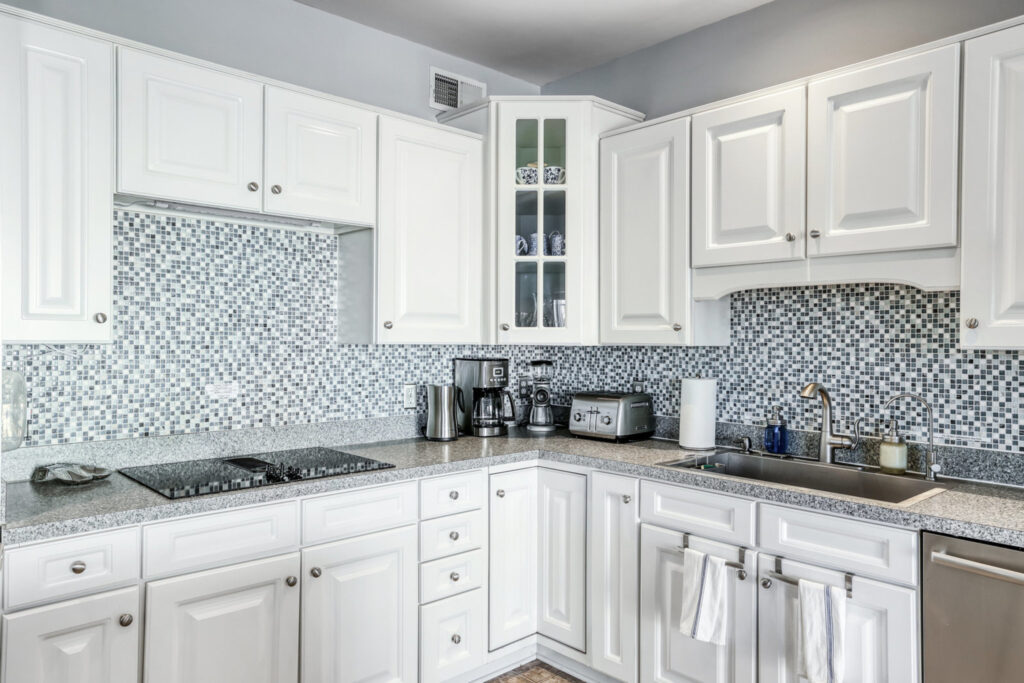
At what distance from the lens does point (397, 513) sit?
2.30m

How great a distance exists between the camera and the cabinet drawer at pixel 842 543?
178 centimetres

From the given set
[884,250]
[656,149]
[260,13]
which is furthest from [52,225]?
[884,250]

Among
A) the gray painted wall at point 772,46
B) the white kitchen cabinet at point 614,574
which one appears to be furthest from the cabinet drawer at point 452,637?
the gray painted wall at point 772,46

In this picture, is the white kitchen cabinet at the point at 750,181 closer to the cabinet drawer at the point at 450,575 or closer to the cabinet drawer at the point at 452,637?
the cabinet drawer at the point at 450,575

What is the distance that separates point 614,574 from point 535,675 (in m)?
0.57

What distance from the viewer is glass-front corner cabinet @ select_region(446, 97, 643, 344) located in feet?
9.46

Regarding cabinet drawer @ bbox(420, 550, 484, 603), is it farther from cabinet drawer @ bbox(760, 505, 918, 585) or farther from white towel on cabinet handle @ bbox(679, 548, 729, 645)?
cabinet drawer @ bbox(760, 505, 918, 585)

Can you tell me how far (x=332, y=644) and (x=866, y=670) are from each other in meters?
1.58

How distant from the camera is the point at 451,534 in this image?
8.05 feet

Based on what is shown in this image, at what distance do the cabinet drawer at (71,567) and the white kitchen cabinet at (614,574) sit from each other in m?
1.53

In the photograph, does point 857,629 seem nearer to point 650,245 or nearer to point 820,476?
point 820,476

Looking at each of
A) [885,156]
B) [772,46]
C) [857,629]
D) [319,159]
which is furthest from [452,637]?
[772,46]

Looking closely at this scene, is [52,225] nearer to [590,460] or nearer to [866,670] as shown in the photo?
[590,460]

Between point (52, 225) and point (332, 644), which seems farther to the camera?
point (332, 644)
